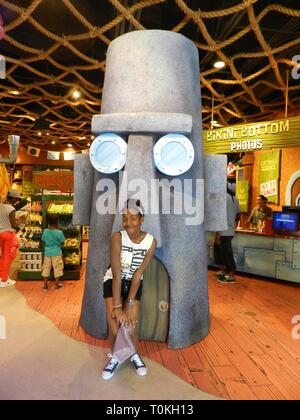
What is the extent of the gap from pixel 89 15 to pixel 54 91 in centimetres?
470

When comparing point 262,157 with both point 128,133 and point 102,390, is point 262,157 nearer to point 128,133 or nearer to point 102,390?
point 128,133

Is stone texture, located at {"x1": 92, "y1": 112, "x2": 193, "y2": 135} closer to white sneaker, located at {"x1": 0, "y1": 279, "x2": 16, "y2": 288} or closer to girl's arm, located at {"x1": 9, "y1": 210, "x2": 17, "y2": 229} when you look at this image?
girl's arm, located at {"x1": 9, "y1": 210, "x2": 17, "y2": 229}

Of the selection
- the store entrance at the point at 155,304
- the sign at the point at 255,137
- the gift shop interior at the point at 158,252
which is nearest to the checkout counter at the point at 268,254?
the gift shop interior at the point at 158,252

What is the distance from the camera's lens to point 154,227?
10.5 ft

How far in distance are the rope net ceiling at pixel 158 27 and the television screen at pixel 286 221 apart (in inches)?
→ 120

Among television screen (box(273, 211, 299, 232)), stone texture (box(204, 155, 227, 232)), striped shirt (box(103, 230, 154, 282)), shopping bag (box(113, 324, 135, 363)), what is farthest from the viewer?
television screen (box(273, 211, 299, 232))

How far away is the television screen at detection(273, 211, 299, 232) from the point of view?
5.94 meters

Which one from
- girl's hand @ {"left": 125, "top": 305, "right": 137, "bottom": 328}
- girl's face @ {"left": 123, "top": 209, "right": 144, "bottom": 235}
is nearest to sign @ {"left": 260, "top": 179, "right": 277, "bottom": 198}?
girl's face @ {"left": 123, "top": 209, "right": 144, "bottom": 235}

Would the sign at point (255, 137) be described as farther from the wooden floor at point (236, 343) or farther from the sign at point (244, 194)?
the sign at point (244, 194)

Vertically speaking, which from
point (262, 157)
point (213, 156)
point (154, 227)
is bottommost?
point (154, 227)

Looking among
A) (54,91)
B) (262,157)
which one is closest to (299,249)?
(262,157)

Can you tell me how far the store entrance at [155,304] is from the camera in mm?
3477

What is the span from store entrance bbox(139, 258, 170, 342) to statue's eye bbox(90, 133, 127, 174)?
1106mm

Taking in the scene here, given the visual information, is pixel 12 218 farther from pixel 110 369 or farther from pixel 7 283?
pixel 110 369
